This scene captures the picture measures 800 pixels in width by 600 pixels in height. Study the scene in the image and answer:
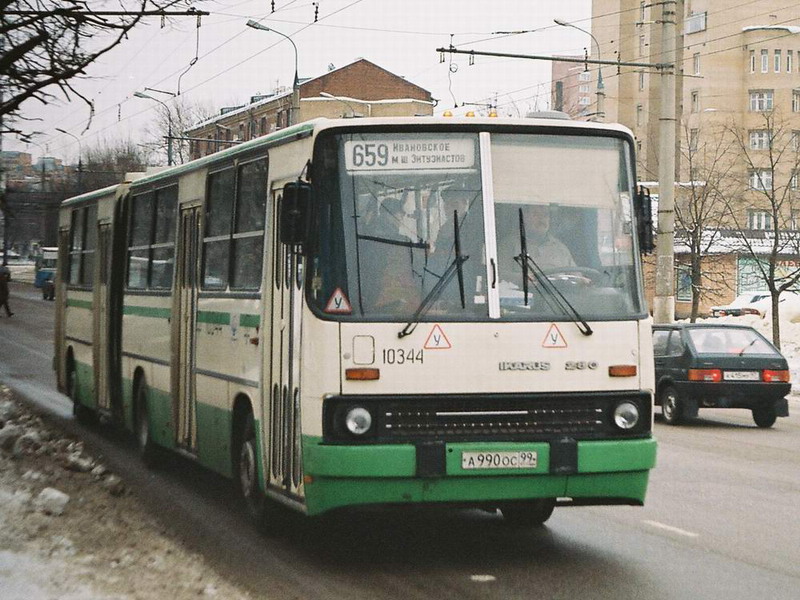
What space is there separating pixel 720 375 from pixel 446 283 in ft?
38.9

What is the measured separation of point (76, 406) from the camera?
18.5 m

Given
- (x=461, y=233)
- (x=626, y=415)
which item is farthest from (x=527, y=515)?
(x=461, y=233)

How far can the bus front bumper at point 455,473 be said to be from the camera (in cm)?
820

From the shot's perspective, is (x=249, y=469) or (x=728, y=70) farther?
(x=728, y=70)

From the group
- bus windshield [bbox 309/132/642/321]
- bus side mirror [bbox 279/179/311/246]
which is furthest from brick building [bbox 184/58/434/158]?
bus side mirror [bbox 279/179/311/246]

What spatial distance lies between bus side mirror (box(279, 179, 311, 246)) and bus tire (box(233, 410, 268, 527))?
188 cm

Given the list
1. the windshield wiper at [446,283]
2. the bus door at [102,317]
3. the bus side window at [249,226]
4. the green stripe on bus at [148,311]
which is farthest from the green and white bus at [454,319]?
the bus door at [102,317]

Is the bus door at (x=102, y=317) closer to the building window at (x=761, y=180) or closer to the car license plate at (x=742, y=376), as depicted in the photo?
the car license plate at (x=742, y=376)

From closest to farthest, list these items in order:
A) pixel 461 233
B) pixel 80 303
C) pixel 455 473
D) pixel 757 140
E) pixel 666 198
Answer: pixel 455 473
pixel 461 233
pixel 80 303
pixel 666 198
pixel 757 140

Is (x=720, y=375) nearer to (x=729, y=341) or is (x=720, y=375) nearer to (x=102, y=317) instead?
(x=729, y=341)

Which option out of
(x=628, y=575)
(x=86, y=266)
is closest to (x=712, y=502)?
(x=628, y=575)

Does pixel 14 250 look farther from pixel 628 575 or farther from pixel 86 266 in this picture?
pixel 628 575

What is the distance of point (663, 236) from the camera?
83.9ft

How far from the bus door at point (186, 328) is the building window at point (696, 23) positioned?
8563cm
